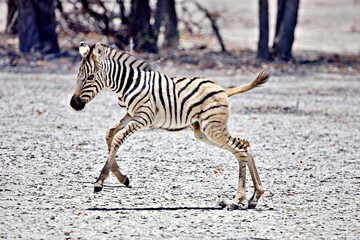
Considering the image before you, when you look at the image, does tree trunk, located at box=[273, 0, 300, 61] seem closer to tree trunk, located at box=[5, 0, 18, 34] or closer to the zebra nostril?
tree trunk, located at box=[5, 0, 18, 34]

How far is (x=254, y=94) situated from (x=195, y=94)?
9379 mm

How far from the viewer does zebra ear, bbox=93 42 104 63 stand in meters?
9.39

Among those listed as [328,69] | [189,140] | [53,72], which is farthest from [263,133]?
[328,69]

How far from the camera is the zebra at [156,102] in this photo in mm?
9188

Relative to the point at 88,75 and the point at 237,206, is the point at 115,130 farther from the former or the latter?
the point at 237,206

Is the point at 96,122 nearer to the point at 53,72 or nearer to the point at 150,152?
the point at 150,152

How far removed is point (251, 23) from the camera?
127 ft

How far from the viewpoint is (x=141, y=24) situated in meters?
24.5

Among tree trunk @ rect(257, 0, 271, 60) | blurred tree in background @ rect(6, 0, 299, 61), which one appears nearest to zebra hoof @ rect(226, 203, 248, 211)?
blurred tree in background @ rect(6, 0, 299, 61)

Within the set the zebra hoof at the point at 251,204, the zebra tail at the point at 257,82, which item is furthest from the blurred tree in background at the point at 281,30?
the zebra hoof at the point at 251,204

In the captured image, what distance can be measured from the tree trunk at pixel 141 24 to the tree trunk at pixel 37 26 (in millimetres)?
2298

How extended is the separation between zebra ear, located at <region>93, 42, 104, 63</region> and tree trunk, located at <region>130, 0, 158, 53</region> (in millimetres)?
14718

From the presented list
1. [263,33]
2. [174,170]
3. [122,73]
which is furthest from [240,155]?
[263,33]

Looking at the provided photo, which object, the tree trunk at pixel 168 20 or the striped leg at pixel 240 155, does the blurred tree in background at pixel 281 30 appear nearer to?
the tree trunk at pixel 168 20
